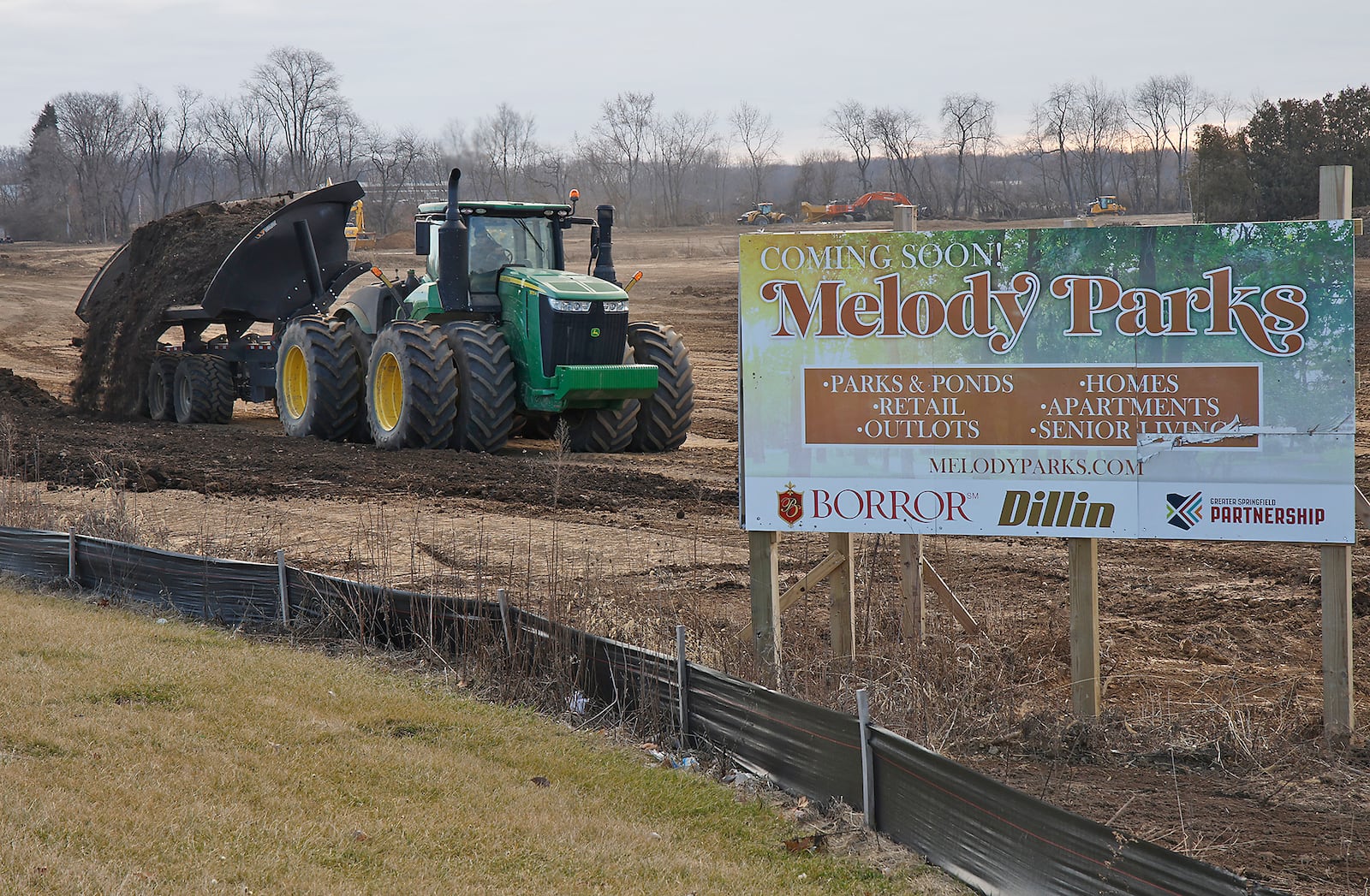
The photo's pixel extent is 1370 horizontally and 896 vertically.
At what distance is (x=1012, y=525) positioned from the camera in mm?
5824

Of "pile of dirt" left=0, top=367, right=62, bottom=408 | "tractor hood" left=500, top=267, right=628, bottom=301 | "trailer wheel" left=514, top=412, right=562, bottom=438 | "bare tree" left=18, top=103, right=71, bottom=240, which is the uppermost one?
"bare tree" left=18, top=103, right=71, bottom=240

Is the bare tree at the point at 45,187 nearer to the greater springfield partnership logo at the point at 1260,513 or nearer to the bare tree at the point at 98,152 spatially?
the bare tree at the point at 98,152

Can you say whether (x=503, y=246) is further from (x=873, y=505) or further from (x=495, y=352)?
(x=873, y=505)

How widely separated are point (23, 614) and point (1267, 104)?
122 ft

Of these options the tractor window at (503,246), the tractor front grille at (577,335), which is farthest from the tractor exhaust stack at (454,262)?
the tractor front grille at (577,335)

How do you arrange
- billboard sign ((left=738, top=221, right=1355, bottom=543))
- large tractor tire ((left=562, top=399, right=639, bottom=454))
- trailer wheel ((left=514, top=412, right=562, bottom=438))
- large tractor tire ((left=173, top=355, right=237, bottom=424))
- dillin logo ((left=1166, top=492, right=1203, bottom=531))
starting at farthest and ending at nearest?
1. large tractor tire ((left=173, top=355, right=237, bottom=424))
2. trailer wheel ((left=514, top=412, right=562, bottom=438))
3. large tractor tire ((left=562, top=399, right=639, bottom=454))
4. dillin logo ((left=1166, top=492, right=1203, bottom=531))
5. billboard sign ((left=738, top=221, right=1355, bottom=543))

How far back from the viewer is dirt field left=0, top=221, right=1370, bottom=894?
5.35m

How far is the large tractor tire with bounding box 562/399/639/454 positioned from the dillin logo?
9.14 m

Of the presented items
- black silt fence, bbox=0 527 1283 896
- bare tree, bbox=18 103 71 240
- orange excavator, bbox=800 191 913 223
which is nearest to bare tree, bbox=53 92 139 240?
bare tree, bbox=18 103 71 240

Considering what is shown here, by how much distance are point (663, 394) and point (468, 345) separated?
230 cm

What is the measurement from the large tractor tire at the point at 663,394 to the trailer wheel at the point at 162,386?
701cm

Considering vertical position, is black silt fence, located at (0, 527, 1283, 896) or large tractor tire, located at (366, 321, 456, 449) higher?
large tractor tire, located at (366, 321, 456, 449)

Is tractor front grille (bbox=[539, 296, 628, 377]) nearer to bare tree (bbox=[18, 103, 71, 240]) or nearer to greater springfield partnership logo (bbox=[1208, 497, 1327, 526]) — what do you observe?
greater springfield partnership logo (bbox=[1208, 497, 1327, 526])

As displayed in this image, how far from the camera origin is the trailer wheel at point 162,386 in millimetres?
18172
